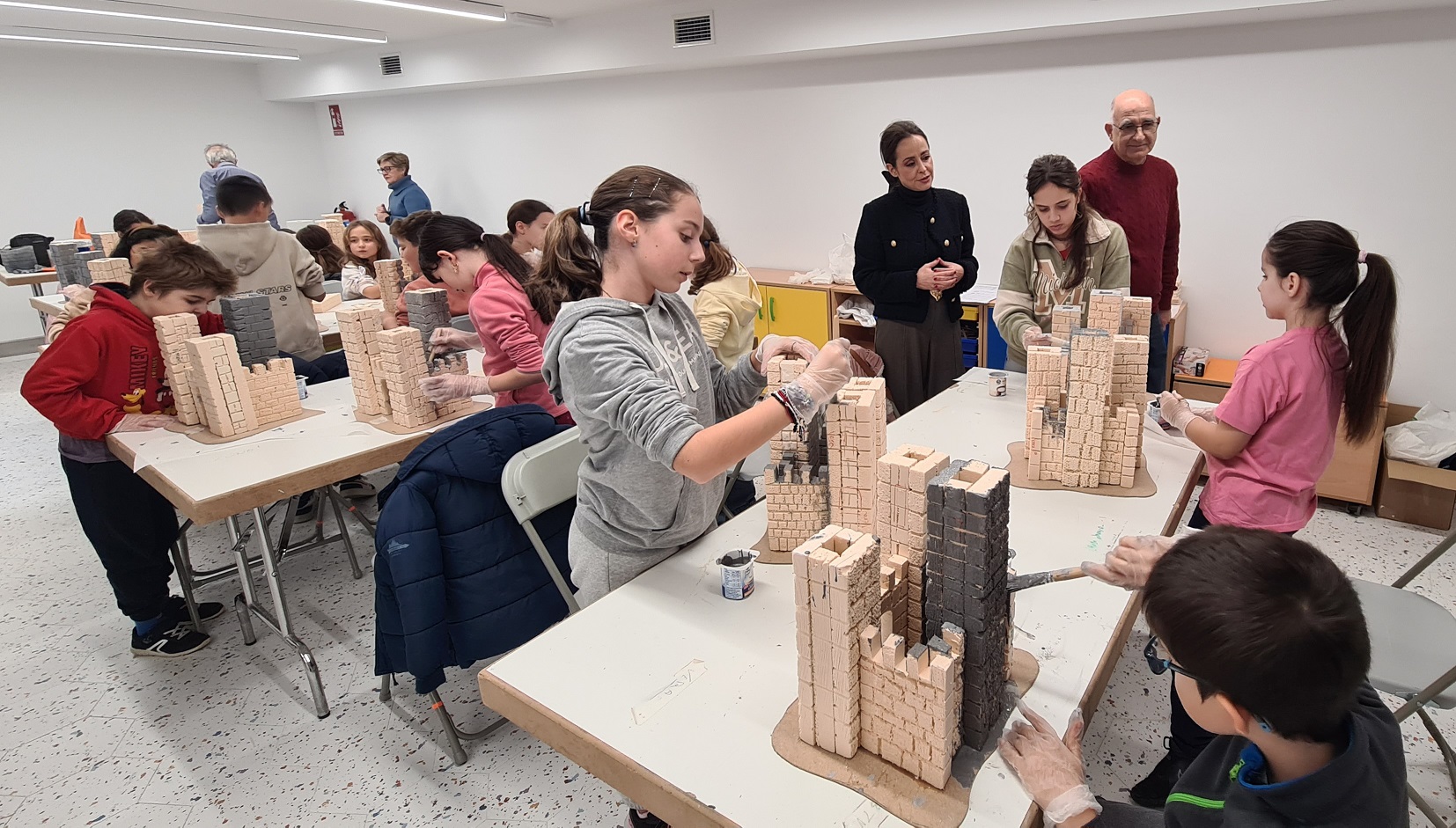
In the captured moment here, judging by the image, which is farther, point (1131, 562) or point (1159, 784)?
point (1159, 784)

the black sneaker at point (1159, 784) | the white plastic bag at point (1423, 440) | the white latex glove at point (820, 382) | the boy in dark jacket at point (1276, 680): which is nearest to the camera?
the boy in dark jacket at point (1276, 680)

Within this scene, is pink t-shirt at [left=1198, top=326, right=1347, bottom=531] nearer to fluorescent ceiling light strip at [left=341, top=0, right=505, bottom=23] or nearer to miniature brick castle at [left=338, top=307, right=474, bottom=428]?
miniature brick castle at [left=338, top=307, right=474, bottom=428]

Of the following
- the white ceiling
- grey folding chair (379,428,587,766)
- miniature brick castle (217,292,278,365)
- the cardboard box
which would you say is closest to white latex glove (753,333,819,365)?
grey folding chair (379,428,587,766)

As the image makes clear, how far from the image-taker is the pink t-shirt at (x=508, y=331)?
2766mm

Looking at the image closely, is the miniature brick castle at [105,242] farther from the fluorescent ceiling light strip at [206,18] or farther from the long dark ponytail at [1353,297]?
the long dark ponytail at [1353,297]

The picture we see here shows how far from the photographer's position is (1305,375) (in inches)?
70.2

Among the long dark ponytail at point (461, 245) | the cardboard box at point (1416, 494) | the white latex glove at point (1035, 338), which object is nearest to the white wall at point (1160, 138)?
the cardboard box at point (1416, 494)

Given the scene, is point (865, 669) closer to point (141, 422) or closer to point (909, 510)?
point (909, 510)

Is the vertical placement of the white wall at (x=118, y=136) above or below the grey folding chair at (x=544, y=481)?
above

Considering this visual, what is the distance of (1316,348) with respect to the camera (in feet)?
5.87

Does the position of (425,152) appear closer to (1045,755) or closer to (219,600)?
(219,600)

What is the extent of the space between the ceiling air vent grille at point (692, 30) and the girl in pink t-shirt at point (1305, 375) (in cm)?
436

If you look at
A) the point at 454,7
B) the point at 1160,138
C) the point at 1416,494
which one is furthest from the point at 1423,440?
the point at 454,7

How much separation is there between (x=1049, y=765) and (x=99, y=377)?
3234mm
